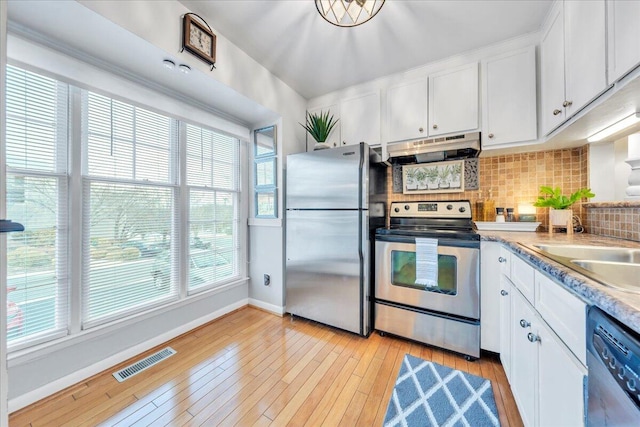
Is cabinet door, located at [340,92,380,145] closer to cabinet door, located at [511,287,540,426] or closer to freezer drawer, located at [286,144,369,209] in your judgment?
freezer drawer, located at [286,144,369,209]

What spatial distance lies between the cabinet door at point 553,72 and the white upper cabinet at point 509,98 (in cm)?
8

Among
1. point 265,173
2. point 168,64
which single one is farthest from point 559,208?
point 168,64

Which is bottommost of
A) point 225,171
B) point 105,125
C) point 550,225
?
A: point 550,225

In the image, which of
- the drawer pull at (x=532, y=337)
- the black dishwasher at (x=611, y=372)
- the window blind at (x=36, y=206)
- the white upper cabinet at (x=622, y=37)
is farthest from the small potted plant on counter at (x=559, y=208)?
the window blind at (x=36, y=206)

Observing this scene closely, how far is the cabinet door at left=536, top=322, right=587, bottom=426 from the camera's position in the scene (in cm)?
69

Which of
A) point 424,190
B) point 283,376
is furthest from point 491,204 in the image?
point 283,376

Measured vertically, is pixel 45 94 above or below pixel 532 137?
above

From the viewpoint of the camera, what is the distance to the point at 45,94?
1460 millimetres

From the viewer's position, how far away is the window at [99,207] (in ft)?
4.56

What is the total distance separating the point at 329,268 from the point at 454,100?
1868 millimetres

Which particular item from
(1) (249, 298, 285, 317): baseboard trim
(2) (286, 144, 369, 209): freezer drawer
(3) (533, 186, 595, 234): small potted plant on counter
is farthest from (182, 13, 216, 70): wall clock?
(3) (533, 186, 595, 234): small potted plant on counter

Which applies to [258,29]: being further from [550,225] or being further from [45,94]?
[550,225]

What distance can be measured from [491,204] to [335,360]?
75.1 inches

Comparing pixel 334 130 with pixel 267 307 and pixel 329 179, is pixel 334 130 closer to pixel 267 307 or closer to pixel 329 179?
pixel 329 179
